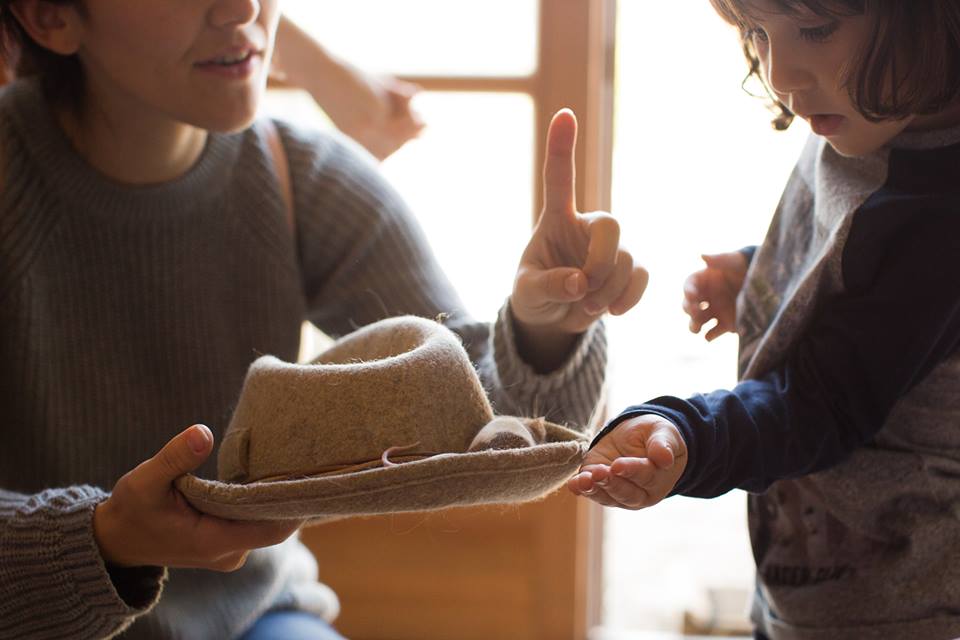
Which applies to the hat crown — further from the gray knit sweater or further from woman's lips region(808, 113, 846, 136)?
woman's lips region(808, 113, 846, 136)

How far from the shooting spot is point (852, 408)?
719 mm

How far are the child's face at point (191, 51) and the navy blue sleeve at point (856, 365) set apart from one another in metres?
0.44

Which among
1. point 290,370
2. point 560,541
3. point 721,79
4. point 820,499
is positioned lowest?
point 560,541

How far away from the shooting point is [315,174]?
41.7 inches

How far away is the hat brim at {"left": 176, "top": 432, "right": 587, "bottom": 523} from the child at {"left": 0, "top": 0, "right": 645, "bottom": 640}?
0.46ft

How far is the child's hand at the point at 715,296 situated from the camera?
35.1 inches

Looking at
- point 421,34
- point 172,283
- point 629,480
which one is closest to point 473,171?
point 421,34

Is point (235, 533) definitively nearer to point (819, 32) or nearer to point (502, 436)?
point (502, 436)

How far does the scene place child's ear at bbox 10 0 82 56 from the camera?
3.03 ft

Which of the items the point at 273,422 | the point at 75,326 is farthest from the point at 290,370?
the point at 75,326

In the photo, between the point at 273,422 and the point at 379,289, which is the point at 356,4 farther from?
the point at 273,422

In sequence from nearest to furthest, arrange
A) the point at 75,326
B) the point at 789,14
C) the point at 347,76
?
the point at 789,14 → the point at 75,326 → the point at 347,76

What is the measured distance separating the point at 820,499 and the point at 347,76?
617 millimetres

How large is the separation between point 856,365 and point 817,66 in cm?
20
